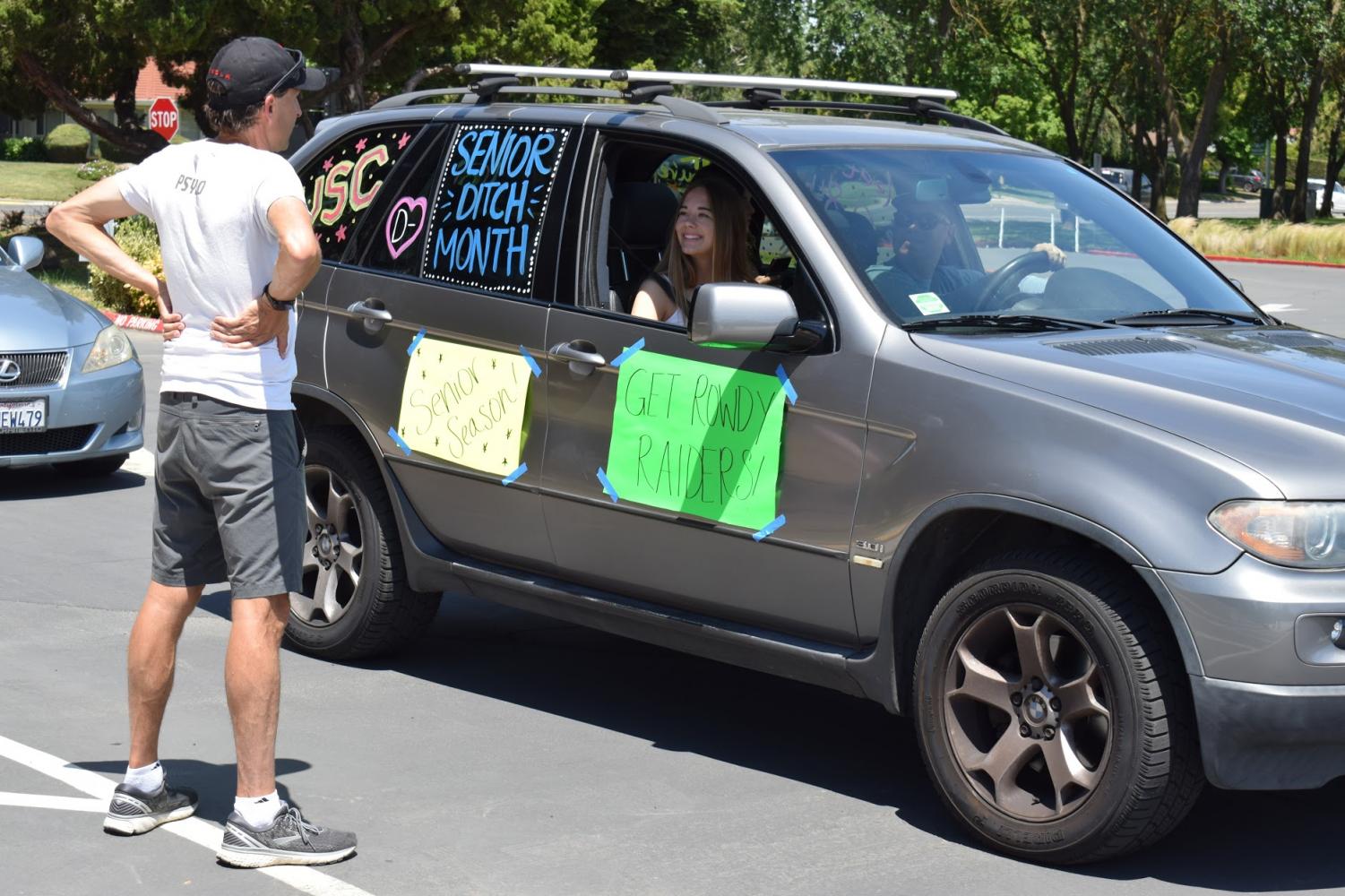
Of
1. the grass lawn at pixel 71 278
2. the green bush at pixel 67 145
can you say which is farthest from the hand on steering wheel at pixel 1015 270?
the green bush at pixel 67 145

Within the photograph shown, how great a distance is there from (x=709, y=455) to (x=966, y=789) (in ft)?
3.82

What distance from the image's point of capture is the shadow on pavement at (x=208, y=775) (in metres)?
4.88

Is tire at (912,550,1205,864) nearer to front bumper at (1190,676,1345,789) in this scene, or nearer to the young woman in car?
front bumper at (1190,676,1345,789)

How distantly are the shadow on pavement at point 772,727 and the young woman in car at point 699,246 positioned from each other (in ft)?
Answer: 4.40

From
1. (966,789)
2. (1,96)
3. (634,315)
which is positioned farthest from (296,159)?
(1,96)

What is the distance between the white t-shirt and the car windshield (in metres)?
1.56

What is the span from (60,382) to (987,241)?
581 centimetres

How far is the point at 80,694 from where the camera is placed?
5941 millimetres

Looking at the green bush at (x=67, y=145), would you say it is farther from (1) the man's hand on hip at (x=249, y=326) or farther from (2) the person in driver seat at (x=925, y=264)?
(1) the man's hand on hip at (x=249, y=326)

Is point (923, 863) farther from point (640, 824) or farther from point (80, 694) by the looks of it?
point (80, 694)

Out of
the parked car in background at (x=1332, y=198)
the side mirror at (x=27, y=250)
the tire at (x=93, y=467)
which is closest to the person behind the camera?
the side mirror at (x=27, y=250)

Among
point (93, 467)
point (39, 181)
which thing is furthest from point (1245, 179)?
point (93, 467)

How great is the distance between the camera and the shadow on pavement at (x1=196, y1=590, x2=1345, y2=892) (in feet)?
15.0

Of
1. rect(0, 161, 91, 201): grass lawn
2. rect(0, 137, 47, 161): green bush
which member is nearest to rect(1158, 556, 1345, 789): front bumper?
rect(0, 161, 91, 201): grass lawn
